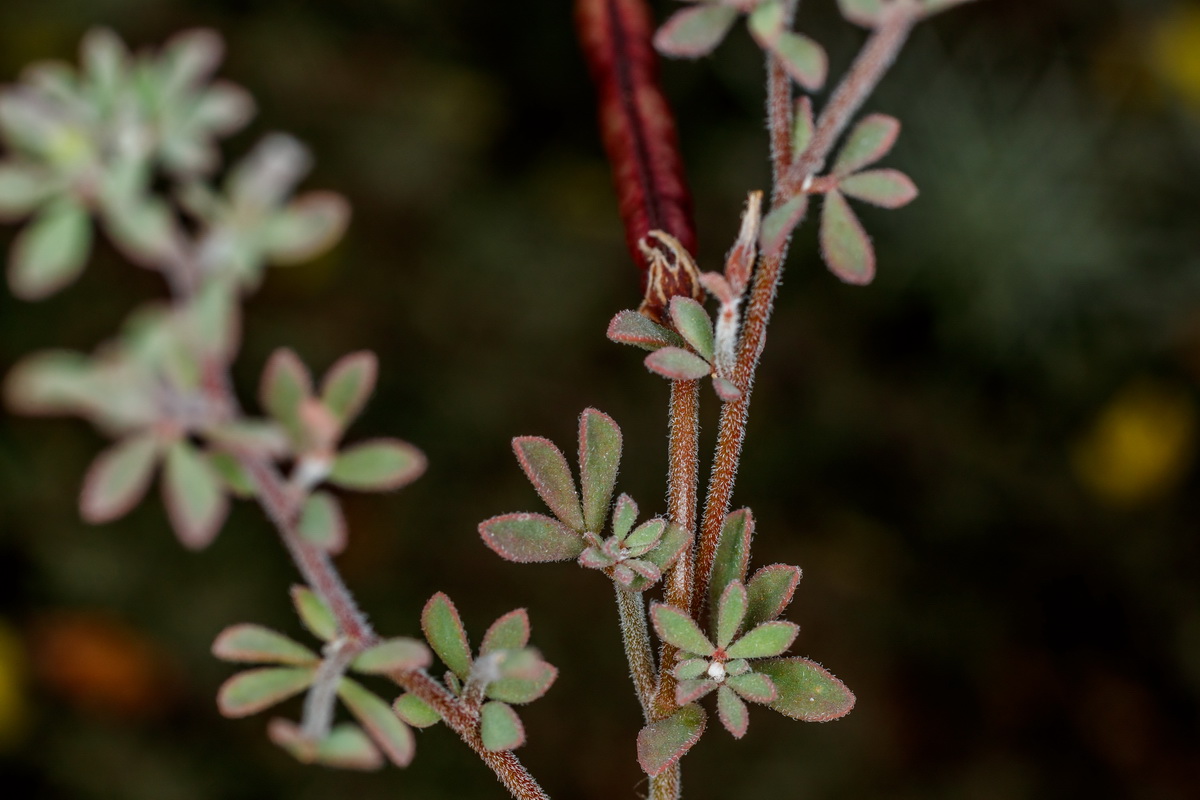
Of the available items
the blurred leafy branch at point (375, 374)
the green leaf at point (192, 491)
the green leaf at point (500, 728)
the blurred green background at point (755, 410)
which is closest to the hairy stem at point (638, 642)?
the blurred leafy branch at point (375, 374)

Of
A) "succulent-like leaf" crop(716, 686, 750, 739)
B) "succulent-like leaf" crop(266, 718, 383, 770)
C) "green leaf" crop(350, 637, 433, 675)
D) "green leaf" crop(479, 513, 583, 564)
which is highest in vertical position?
"green leaf" crop(479, 513, 583, 564)

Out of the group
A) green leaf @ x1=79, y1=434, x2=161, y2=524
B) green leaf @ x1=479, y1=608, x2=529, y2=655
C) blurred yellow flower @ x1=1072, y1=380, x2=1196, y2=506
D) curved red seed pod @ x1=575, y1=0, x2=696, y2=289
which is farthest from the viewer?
blurred yellow flower @ x1=1072, y1=380, x2=1196, y2=506

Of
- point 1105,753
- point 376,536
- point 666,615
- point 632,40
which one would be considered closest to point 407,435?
point 376,536

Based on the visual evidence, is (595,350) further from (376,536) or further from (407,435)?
(376,536)

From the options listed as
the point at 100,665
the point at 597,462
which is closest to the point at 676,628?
the point at 597,462

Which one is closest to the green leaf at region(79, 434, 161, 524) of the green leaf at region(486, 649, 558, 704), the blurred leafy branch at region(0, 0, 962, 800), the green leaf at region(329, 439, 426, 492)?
the blurred leafy branch at region(0, 0, 962, 800)

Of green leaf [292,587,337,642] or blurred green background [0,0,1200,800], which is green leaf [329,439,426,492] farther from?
blurred green background [0,0,1200,800]
